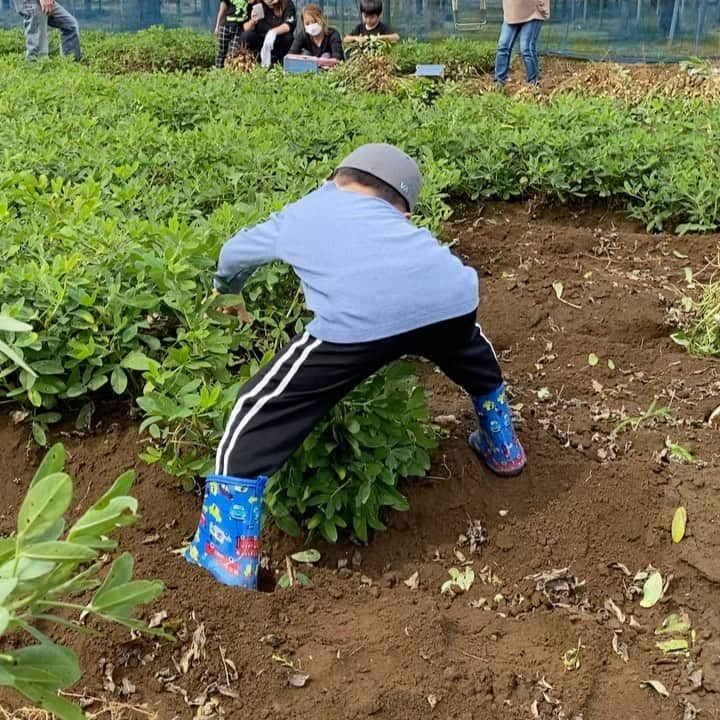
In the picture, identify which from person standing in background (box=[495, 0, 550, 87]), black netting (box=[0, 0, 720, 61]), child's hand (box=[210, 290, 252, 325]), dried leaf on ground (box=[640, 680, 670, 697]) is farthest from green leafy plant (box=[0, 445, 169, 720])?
black netting (box=[0, 0, 720, 61])

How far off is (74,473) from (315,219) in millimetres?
1118

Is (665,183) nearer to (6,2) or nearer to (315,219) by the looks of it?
(315,219)

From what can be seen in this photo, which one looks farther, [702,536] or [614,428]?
[614,428]

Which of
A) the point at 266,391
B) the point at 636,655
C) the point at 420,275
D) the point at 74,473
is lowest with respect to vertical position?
the point at 636,655

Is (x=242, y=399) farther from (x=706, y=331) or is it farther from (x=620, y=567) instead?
(x=706, y=331)

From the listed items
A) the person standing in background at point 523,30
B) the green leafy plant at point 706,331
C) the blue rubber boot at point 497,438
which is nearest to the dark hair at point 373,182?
the blue rubber boot at point 497,438

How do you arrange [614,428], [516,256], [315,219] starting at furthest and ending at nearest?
[516,256] → [614,428] → [315,219]

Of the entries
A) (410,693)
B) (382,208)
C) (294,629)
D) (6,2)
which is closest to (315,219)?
(382,208)

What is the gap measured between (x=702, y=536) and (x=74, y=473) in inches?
74.2

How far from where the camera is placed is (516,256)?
470 cm

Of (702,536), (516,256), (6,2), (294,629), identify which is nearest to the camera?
(294,629)

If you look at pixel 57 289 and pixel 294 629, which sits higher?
pixel 57 289

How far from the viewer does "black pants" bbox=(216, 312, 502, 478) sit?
2.37 meters

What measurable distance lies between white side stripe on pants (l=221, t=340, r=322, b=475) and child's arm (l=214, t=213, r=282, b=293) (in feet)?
1.11
